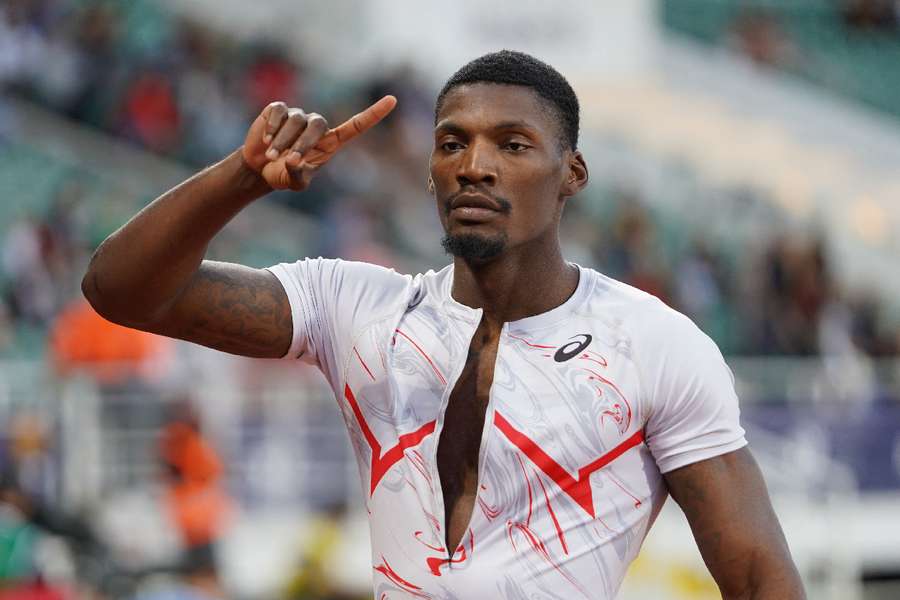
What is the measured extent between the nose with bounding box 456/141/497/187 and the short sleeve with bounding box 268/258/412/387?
378 millimetres

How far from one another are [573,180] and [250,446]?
25.3ft

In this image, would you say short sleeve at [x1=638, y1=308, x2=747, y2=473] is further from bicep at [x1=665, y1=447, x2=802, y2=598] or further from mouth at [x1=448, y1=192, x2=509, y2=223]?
mouth at [x1=448, y1=192, x2=509, y2=223]

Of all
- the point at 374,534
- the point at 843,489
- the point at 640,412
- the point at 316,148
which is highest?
the point at 316,148

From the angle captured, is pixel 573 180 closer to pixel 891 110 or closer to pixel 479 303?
pixel 479 303

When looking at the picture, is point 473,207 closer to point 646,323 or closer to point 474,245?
point 474,245

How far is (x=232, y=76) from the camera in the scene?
53.8 feet

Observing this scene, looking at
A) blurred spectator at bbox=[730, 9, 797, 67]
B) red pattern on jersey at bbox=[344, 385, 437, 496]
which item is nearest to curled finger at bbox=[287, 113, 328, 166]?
red pattern on jersey at bbox=[344, 385, 437, 496]

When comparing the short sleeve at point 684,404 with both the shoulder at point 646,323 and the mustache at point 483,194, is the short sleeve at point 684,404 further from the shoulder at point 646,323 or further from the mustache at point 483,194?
the mustache at point 483,194

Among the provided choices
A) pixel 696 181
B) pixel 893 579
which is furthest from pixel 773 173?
pixel 893 579

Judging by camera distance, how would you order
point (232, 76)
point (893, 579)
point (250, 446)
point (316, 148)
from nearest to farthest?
1. point (316, 148)
2. point (250, 446)
3. point (893, 579)
4. point (232, 76)

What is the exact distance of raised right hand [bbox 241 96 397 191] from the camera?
3.29 m

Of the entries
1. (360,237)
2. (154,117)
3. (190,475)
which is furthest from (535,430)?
(154,117)

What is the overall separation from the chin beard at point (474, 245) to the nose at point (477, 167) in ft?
0.38

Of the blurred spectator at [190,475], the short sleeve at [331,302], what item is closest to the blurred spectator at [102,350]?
the blurred spectator at [190,475]
